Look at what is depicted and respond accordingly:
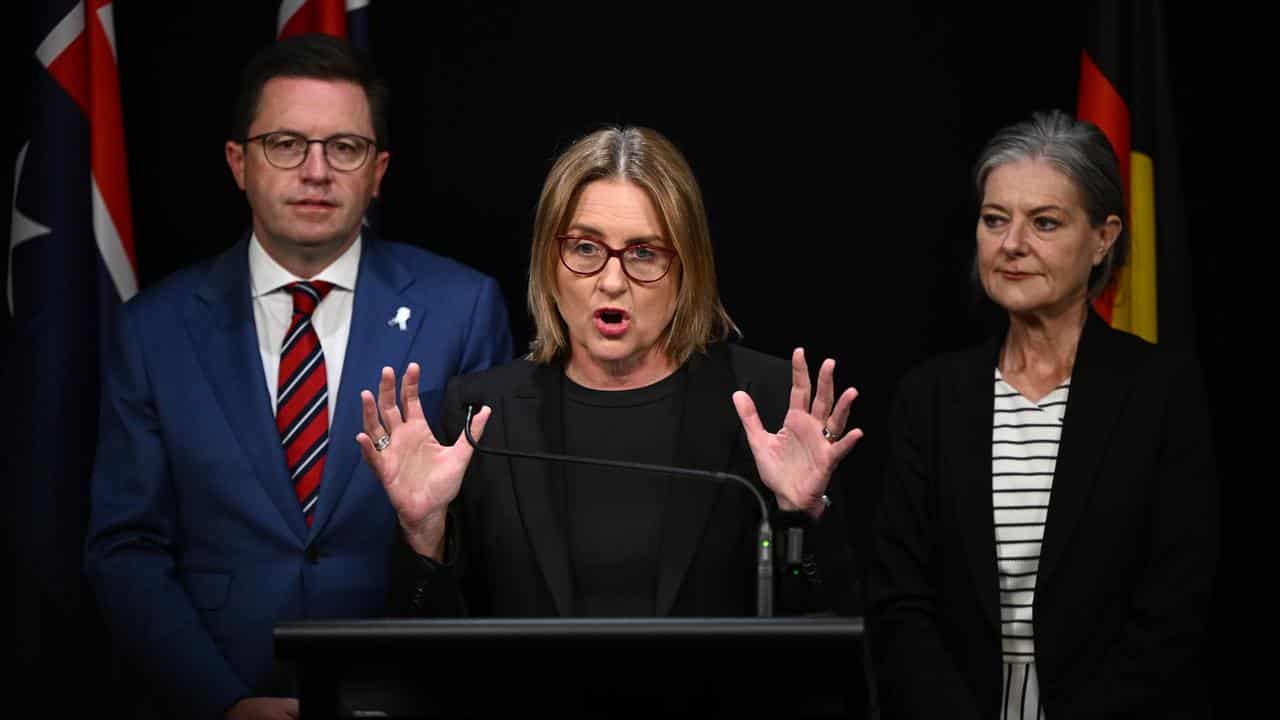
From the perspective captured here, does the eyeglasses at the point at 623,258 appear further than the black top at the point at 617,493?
Yes

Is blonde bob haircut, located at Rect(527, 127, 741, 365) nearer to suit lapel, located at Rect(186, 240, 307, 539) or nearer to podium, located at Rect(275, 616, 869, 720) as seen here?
suit lapel, located at Rect(186, 240, 307, 539)

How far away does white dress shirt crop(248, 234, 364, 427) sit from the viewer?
2.81m

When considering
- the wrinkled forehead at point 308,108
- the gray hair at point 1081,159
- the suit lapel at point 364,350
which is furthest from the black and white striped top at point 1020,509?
the wrinkled forehead at point 308,108

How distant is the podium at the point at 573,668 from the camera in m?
1.58

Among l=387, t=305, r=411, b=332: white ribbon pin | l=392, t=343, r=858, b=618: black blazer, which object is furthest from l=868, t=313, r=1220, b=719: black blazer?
l=387, t=305, r=411, b=332: white ribbon pin

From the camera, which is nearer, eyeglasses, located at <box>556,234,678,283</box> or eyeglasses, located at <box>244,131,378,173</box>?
eyeglasses, located at <box>556,234,678,283</box>

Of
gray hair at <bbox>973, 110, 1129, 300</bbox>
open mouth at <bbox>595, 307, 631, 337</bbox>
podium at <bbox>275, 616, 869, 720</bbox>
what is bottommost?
podium at <bbox>275, 616, 869, 720</bbox>

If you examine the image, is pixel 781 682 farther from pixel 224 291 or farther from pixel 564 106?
pixel 564 106

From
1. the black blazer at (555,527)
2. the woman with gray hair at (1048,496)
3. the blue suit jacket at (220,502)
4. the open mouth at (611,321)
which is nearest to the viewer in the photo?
the black blazer at (555,527)

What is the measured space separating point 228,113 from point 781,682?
91.4 inches

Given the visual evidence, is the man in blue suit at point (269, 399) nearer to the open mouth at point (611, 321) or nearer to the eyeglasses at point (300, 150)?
the eyeglasses at point (300, 150)

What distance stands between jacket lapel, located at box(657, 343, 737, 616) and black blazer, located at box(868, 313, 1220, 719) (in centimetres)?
48

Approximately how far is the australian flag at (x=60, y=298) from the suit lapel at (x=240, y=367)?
1.49ft

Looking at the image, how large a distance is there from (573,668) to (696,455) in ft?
2.59
